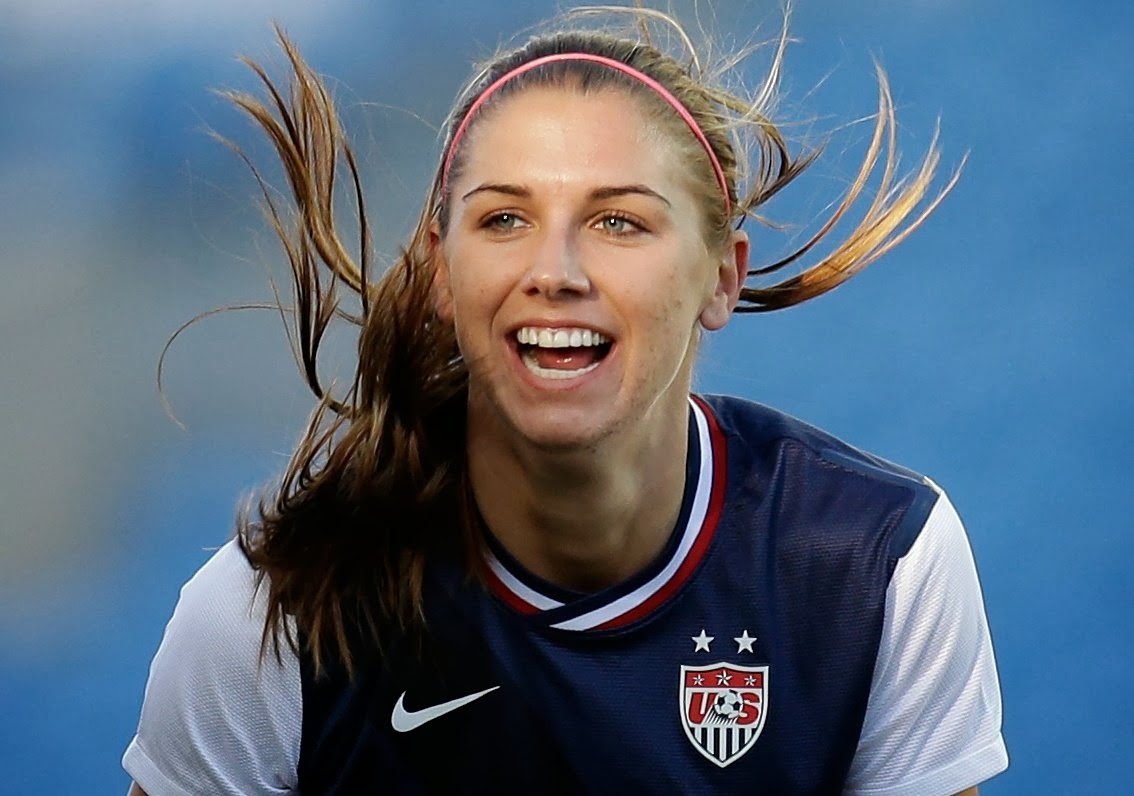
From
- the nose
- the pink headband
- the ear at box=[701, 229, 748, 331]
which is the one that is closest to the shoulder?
the ear at box=[701, 229, 748, 331]

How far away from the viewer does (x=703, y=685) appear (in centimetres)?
168

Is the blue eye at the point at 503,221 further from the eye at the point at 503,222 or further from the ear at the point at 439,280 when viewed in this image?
the ear at the point at 439,280

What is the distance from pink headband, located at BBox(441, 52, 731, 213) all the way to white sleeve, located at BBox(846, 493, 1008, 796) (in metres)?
0.40

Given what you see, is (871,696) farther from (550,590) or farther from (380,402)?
(380,402)

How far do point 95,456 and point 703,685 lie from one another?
8.06 ft

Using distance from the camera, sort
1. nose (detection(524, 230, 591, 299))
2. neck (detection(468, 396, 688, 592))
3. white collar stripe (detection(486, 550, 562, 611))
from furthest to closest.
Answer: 1. white collar stripe (detection(486, 550, 562, 611))
2. neck (detection(468, 396, 688, 592))
3. nose (detection(524, 230, 591, 299))

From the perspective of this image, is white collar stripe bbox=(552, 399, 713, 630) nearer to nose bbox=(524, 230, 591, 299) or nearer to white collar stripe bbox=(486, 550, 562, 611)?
white collar stripe bbox=(486, 550, 562, 611)

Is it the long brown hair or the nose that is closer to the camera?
the nose

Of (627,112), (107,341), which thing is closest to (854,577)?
(627,112)

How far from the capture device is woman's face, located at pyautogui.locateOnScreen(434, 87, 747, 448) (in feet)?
4.84

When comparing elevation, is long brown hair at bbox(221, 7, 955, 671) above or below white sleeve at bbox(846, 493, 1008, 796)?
above

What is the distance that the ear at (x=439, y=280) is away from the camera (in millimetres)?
1661

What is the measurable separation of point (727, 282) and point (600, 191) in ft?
0.76

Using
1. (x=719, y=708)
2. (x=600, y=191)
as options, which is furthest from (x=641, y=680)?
(x=600, y=191)
